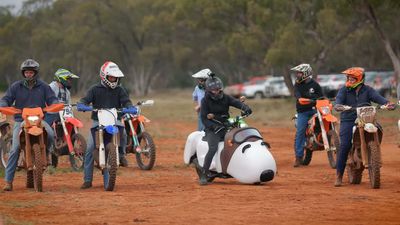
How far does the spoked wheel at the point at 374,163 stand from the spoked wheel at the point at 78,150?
5.87 meters

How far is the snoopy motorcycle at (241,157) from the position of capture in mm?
13695

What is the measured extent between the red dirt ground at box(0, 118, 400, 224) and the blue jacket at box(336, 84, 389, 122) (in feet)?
3.48

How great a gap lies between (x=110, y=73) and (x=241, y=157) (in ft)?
7.70

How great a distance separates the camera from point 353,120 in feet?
44.1

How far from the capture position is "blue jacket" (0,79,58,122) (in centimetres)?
1341

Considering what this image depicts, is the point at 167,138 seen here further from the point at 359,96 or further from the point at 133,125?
the point at 359,96

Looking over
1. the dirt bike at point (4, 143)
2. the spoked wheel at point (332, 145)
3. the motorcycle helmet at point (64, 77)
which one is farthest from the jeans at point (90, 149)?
the spoked wheel at point (332, 145)

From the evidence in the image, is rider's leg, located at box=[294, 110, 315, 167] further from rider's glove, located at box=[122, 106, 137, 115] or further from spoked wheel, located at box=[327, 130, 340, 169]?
rider's glove, located at box=[122, 106, 137, 115]

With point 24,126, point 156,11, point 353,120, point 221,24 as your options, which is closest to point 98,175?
point 24,126

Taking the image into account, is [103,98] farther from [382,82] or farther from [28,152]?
[382,82]

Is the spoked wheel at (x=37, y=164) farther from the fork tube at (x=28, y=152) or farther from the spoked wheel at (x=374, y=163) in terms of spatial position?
the spoked wheel at (x=374, y=163)

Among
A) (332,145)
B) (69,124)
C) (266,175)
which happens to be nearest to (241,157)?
(266,175)

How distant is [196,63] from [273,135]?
203 ft

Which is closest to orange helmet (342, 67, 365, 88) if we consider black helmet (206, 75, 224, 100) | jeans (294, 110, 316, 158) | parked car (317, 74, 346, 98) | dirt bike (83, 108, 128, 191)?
black helmet (206, 75, 224, 100)
